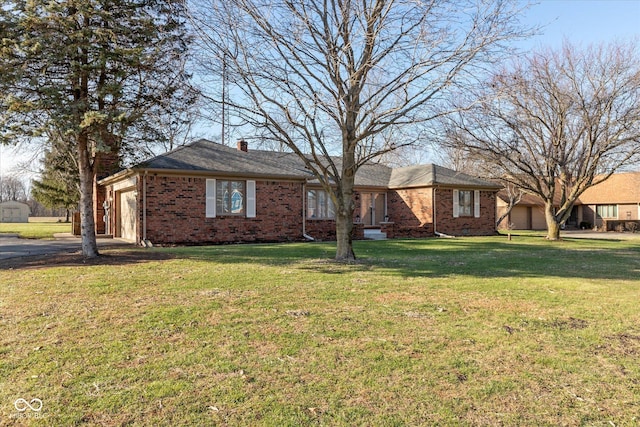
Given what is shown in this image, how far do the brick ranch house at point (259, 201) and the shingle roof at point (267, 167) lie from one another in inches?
1.8

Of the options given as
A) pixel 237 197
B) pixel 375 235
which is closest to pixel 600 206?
pixel 375 235

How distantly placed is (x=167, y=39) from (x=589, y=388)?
40.7ft

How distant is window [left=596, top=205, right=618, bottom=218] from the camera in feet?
124

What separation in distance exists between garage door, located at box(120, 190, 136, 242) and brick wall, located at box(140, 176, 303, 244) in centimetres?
167

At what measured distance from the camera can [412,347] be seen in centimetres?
449

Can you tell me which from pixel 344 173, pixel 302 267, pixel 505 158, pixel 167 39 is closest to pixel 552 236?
pixel 505 158

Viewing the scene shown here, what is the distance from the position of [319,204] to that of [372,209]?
4.46 meters

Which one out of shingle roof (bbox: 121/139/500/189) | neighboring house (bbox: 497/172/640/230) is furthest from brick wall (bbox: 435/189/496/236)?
neighboring house (bbox: 497/172/640/230)

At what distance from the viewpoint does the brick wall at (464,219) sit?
22.9 meters

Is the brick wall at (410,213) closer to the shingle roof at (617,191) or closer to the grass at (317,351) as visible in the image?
the grass at (317,351)

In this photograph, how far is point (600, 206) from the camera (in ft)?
128

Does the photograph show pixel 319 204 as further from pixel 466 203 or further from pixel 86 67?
pixel 86 67

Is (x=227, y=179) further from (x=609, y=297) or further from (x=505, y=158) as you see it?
(x=609, y=297)

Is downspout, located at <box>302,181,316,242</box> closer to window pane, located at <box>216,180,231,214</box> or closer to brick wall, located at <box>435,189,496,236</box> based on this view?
window pane, located at <box>216,180,231,214</box>
